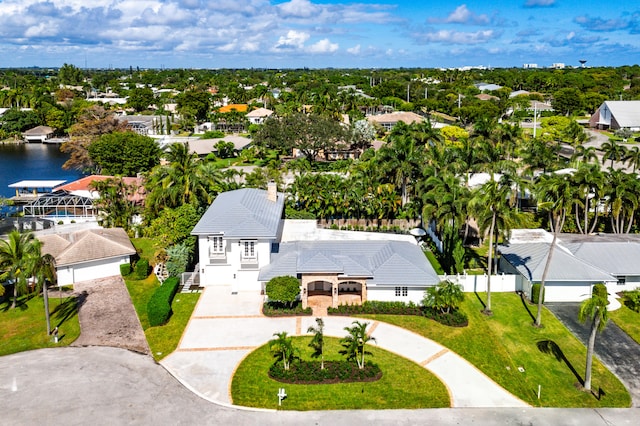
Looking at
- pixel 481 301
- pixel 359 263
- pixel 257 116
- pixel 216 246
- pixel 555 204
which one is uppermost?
pixel 257 116

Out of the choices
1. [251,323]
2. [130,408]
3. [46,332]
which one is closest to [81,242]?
A: [46,332]

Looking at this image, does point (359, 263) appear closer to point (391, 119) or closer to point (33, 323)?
point (33, 323)

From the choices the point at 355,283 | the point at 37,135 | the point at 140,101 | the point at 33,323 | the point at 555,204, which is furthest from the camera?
the point at 140,101

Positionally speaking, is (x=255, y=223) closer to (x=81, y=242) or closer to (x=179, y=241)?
(x=179, y=241)

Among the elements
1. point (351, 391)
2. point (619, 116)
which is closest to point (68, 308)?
point (351, 391)

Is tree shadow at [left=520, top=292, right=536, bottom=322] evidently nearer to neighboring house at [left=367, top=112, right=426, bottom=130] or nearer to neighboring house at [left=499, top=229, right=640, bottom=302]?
neighboring house at [left=499, top=229, right=640, bottom=302]
